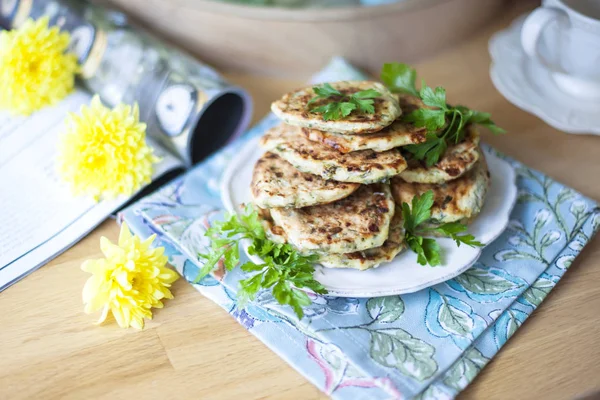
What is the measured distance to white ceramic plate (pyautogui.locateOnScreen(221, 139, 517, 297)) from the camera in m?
0.81

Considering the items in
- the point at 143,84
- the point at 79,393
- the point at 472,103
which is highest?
the point at 143,84

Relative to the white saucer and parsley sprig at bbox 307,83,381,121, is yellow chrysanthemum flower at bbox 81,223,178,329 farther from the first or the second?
the white saucer

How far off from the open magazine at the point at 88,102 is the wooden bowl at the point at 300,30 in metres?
0.11

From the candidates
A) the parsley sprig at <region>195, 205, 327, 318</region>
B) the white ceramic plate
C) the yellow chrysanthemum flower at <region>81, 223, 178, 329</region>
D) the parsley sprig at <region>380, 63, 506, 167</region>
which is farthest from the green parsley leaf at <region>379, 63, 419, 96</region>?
the yellow chrysanthemum flower at <region>81, 223, 178, 329</region>

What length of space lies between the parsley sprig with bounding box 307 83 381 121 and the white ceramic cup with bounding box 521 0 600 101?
1.34 ft

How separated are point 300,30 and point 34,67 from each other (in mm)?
514

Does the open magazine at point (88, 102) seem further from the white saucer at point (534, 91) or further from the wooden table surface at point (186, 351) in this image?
the white saucer at point (534, 91)

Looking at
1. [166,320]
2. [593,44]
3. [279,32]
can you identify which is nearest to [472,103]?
[593,44]

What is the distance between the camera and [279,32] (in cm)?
121

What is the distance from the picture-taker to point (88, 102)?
3.82 feet

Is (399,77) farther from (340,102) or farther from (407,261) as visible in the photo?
(407,261)

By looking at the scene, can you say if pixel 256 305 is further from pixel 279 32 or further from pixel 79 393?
pixel 279 32

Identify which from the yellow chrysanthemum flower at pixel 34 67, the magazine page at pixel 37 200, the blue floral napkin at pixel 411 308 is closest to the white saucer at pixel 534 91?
the blue floral napkin at pixel 411 308

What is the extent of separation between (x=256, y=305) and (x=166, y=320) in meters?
0.13
